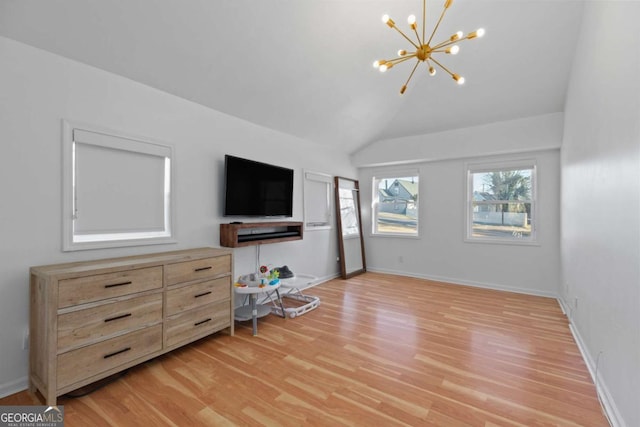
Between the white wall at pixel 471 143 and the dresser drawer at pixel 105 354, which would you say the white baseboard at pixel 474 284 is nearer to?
the white wall at pixel 471 143

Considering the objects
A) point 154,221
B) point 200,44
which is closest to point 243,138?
point 200,44

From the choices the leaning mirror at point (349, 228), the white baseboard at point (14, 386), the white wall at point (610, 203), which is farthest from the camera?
the leaning mirror at point (349, 228)

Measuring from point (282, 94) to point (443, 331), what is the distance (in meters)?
3.22

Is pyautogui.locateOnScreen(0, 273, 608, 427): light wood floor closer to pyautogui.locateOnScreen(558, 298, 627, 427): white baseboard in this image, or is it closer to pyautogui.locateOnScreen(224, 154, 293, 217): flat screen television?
pyautogui.locateOnScreen(558, 298, 627, 427): white baseboard

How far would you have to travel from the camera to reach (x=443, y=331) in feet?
9.57

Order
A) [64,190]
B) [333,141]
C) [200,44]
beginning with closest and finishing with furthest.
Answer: [64,190] < [200,44] < [333,141]

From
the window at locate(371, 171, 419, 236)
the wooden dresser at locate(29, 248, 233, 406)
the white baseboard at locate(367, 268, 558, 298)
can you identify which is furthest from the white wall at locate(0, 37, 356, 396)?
the white baseboard at locate(367, 268, 558, 298)

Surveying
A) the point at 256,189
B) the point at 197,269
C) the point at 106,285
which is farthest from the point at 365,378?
the point at 256,189

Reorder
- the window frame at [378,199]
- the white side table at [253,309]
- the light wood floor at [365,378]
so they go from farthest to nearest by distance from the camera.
A: the window frame at [378,199] → the white side table at [253,309] → the light wood floor at [365,378]

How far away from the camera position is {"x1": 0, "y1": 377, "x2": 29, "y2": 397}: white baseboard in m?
1.88

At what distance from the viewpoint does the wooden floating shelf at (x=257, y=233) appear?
124 inches

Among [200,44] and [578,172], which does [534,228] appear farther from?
[200,44]

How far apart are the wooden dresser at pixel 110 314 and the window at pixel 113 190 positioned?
0.28 m

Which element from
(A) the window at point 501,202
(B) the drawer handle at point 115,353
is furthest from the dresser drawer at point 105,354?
(A) the window at point 501,202
